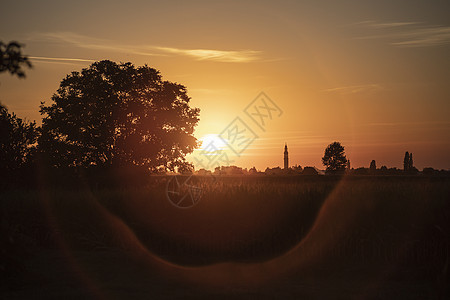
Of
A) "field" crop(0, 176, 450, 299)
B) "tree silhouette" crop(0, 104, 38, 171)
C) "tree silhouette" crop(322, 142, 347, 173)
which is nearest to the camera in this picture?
"field" crop(0, 176, 450, 299)

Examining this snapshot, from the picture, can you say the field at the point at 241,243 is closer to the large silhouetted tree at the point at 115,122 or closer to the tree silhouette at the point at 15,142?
the tree silhouette at the point at 15,142

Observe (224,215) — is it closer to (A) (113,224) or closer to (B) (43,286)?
(A) (113,224)

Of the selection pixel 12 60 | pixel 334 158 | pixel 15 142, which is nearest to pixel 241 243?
pixel 12 60

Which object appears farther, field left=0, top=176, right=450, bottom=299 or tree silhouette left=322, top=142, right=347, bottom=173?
tree silhouette left=322, top=142, right=347, bottom=173

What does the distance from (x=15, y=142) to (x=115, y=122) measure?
885cm

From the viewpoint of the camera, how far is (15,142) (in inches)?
1510

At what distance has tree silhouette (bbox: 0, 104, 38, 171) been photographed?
36.8 metres

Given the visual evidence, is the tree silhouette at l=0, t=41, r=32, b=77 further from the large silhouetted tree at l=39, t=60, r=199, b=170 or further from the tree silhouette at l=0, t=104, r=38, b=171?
the large silhouetted tree at l=39, t=60, r=199, b=170

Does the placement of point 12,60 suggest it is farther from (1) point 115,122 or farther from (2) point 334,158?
(2) point 334,158

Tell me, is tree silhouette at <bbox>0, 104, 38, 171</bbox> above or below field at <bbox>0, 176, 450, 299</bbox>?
above

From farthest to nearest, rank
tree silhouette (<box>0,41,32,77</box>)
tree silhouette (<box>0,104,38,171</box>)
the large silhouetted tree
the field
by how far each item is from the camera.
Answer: the large silhouetted tree → tree silhouette (<box>0,104,38,171</box>) → the field → tree silhouette (<box>0,41,32,77</box>)

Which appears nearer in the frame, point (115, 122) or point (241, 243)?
point (241, 243)

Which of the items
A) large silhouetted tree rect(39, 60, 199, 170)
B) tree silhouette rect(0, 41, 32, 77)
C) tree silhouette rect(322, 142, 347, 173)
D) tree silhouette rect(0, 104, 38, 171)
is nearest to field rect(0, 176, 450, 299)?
tree silhouette rect(0, 41, 32, 77)

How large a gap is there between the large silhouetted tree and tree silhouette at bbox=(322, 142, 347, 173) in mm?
60255
